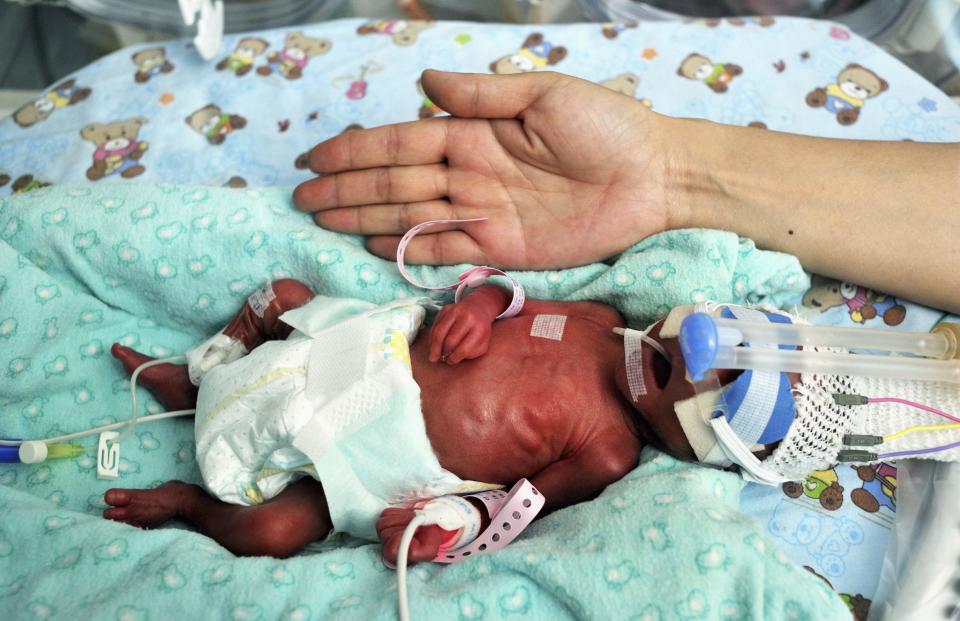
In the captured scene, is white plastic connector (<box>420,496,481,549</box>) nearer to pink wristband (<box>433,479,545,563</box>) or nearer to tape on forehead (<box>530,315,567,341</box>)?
pink wristband (<box>433,479,545,563</box>)

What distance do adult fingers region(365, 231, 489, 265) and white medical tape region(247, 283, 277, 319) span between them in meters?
0.24

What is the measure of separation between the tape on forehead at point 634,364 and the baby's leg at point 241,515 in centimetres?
56

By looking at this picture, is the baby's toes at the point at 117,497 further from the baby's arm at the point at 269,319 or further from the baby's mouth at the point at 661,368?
the baby's mouth at the point at 661,368

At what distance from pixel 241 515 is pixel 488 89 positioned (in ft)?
2.89

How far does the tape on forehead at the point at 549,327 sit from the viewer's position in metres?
1.28

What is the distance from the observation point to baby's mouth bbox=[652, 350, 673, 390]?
1192 millimetres

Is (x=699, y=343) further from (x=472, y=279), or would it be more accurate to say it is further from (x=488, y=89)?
(x=488, y=89)

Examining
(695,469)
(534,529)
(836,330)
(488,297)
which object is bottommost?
(534,529)

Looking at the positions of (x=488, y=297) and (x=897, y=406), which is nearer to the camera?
(x=897, y=406)

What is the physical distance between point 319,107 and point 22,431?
975 millimetres

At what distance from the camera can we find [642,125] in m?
1.41

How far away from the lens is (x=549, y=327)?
1.29 metres

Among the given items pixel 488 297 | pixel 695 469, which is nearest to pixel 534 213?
pixel 488 297

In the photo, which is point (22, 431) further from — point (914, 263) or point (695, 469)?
point (914, 263)
